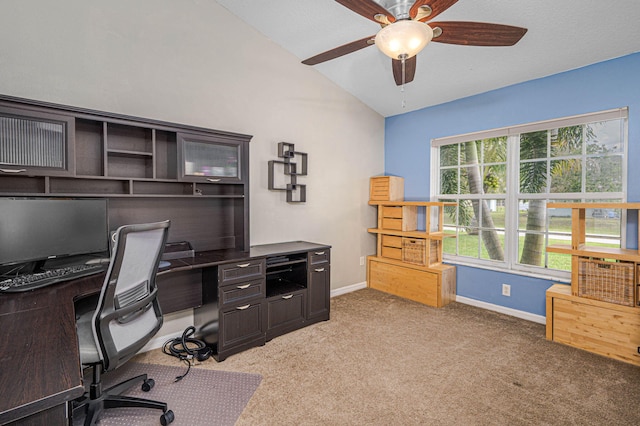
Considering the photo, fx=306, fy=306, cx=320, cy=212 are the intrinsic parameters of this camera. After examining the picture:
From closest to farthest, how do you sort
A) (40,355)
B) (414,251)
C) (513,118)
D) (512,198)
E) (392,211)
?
(40,355)
(513,118)
(512,198)
(414,251)
(392,211)

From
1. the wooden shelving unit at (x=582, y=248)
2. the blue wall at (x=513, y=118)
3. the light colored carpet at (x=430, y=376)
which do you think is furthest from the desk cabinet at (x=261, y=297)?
the wooden shelving unit at (x=582, y=248)

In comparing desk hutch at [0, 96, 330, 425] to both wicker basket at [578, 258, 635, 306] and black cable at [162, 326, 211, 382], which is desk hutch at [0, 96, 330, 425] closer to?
black cable at [162, 326, 211, 382]

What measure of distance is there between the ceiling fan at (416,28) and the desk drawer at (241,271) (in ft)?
6.19

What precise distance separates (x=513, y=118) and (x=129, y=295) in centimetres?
385

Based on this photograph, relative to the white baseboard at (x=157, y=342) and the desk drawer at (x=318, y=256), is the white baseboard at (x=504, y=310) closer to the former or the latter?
the desk drawer at (x=318, y=256)

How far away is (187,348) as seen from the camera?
2.53m

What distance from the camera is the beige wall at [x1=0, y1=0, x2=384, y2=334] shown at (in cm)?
215

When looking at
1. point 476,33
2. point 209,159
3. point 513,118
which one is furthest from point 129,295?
point 513,118

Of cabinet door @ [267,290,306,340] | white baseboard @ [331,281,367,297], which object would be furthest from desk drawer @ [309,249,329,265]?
white baseboard @ [331,281,367,297]

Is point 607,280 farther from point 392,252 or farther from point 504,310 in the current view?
point 392,252

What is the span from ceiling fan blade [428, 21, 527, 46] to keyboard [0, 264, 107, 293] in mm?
2615

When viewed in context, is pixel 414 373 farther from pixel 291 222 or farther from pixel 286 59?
pixel 286 59

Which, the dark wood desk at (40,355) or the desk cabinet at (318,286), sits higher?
the dark wood desk at (40,355)

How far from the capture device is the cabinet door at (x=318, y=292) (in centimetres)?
308
